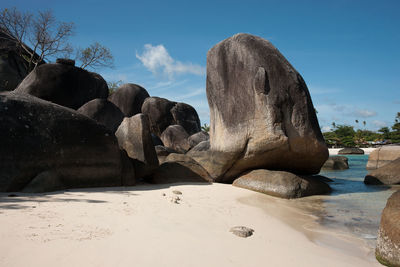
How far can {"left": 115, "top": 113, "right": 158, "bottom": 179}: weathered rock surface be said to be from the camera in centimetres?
683

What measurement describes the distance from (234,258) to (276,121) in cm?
441

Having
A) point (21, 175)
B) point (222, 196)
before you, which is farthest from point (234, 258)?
point (21, 175)

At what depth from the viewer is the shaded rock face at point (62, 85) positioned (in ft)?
42.4

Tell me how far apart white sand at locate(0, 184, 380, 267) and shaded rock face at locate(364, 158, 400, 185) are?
5.31 m

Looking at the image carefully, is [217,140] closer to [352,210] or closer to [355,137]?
[352,210]

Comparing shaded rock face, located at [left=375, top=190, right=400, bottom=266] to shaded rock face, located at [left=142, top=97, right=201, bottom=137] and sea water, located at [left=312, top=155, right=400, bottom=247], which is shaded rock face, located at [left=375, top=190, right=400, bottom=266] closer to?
sea water, located at [left=312, top=155, right=400, bottom=247]

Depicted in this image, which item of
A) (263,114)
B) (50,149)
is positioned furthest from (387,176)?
(50,149)

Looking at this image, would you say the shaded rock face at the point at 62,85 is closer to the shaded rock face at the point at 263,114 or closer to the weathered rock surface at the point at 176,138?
the weathered rock surface at the point at 176,138

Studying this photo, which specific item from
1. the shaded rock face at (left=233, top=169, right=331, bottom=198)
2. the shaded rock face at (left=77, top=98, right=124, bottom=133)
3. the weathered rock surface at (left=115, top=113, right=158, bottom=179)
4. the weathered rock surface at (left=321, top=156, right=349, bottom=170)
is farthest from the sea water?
the shaded rock face at (left=77, top=98, right=124, bottom=133)

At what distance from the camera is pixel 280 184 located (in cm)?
614

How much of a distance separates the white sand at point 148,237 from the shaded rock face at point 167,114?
16.2 m

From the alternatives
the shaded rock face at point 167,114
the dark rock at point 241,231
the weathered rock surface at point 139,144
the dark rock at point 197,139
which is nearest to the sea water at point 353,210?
the dark rock at point 241,231

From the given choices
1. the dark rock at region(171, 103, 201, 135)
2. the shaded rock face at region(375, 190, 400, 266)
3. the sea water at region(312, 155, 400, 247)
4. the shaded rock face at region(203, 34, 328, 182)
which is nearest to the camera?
the shaded rock face at region(375, 190, 400, 266)

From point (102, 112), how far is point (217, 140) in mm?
6529
